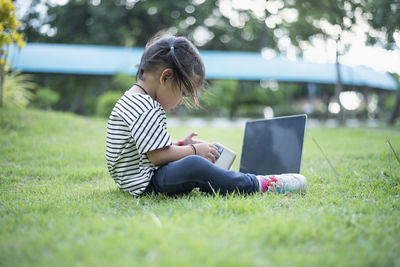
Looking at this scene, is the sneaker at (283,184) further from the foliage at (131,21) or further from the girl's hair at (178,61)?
the foliage at (131,21)

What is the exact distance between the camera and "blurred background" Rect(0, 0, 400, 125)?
9211 millimetres

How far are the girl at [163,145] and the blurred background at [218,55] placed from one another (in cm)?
186

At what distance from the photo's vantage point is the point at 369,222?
134 cm

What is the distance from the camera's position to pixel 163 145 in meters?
1.76

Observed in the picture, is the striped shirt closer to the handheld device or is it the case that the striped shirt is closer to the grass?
the grass

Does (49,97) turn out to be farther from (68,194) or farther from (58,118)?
(68,194)

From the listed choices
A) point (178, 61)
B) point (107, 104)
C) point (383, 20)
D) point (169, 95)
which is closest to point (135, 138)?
point (169, 95)

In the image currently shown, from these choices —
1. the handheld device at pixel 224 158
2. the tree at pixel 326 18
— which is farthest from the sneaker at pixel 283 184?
the tree at pixel 326 18

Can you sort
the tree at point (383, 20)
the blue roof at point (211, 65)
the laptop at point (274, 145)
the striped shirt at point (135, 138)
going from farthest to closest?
the blue roof at point (211, 65) → the tree at point (383, 20) → the laptop at point (274, 145) → the striped shirt at point (135, 138)

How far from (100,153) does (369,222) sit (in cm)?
316

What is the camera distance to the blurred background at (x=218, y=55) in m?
9.21

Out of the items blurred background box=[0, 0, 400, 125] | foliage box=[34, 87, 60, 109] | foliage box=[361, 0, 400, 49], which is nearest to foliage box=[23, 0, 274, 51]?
blurred background box=[0, 0, 400, 125]

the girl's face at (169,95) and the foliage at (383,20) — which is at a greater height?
the foliage at (383,20)

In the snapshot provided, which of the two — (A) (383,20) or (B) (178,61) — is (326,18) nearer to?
(A) (383,20)
